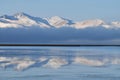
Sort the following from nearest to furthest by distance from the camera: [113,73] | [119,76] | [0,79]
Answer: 1. [0,79]
2. [119,76]
3. [113,73]

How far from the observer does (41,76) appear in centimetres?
2428

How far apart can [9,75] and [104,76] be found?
463 cm

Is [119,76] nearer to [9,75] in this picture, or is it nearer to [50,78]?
[50,78]

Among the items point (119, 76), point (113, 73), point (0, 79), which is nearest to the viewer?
point (0, 79)

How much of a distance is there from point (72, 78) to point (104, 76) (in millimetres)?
1813

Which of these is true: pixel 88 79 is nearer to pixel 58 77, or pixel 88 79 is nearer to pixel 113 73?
pixel 58 77

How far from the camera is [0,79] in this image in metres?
22.2

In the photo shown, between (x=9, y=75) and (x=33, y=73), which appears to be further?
(x=33, y=73)

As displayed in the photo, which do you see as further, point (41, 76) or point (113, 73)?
point (113, 73)

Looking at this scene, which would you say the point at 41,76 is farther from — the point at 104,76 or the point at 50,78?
the point at 104,76

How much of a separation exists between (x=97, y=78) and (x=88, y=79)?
0.59 m

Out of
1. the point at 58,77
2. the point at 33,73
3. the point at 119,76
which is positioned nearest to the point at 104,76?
the point at 119,76

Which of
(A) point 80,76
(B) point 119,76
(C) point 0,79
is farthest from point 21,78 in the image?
(B) point 119,76

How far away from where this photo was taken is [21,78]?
75.7 ft
